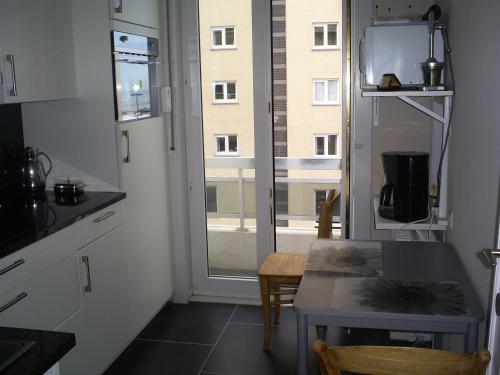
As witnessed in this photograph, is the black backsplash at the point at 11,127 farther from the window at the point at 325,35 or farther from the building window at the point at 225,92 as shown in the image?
the window at the point at 325,35

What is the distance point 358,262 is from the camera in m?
2.56

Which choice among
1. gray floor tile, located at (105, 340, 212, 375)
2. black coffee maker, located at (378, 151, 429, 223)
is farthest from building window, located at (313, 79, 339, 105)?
gray floor tile, located at (105, 340, 212, 375)

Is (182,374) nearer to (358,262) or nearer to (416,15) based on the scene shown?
(358,262)

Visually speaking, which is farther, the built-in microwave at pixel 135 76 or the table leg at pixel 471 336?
the built-in microwave at pixel 135 76

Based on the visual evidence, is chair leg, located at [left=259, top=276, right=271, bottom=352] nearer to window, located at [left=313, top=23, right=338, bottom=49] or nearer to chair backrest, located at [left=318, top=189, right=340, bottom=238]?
chair backrest, located at [left=318, top=189, right=340, bottom=238]

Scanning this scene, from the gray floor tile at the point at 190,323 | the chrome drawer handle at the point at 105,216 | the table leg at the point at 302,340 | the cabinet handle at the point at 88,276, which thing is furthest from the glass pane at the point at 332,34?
the table leg at the point at 302,340

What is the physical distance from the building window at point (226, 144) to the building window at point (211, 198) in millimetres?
285

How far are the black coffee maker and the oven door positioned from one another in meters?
1.61

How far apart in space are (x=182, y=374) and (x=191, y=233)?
1.29 metres

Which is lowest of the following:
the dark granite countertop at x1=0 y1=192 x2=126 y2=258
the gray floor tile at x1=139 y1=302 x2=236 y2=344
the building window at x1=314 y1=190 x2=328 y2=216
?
the gray floor tile at x1=139 y1=302 x2=236 y2=344

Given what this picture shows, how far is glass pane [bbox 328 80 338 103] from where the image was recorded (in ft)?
12.8

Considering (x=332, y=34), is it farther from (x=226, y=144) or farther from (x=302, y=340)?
(x=302, y=340)

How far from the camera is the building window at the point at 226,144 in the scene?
4152 mm

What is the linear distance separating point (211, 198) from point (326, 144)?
0.96 m
